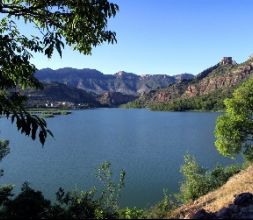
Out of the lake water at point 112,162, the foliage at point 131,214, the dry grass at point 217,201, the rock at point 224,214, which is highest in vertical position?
the rock at point 224,214

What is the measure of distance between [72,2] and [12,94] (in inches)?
149

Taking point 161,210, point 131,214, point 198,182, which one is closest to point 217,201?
point 161,210

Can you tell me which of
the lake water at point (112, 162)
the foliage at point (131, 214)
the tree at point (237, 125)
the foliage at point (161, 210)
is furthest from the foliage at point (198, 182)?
the foliage at point (131, 214)

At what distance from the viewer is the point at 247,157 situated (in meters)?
62.3

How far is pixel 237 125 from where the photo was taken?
6088 centimetres

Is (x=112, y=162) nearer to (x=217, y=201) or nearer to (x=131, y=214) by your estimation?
(x=217, y=201)

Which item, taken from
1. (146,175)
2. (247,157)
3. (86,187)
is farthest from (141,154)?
(247,157)

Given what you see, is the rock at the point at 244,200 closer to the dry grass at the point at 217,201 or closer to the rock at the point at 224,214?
the dry grass at the point at 217,201

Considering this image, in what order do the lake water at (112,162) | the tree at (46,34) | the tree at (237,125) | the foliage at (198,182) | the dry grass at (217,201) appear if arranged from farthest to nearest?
the lake water at (112,162) < the tree at (237,125) < the foliage at (198,182) < the dry grass at (217,201) < the tree at (46,34)

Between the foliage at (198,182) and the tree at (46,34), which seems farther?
the foliage at (198,182)

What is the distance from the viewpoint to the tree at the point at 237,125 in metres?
60.6

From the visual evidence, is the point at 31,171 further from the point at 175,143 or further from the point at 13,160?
the point at 175,143

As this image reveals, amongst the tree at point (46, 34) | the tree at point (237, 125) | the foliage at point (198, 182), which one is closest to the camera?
the tree at point (46, 34)

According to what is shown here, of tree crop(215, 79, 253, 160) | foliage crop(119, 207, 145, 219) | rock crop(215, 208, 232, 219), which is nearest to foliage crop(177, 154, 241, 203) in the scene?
tree crop(215, 79, 253, 160)
